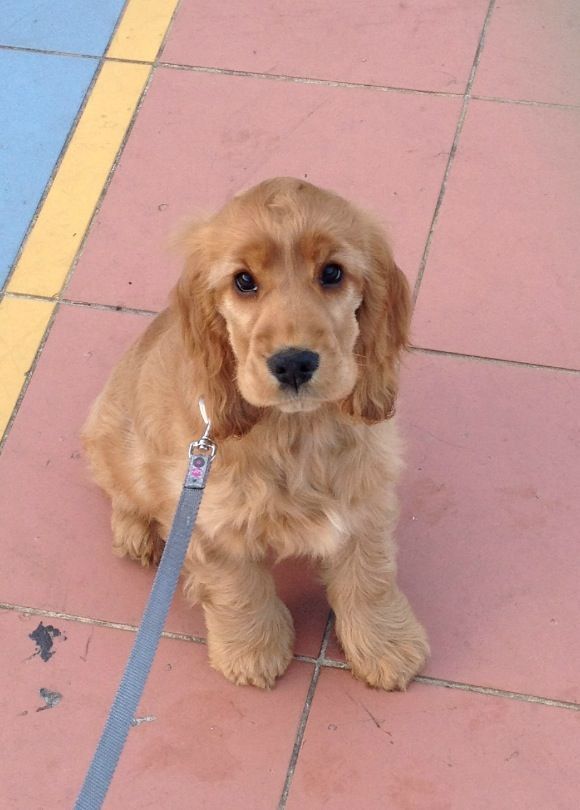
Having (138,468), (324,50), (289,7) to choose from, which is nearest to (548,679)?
(138,468)

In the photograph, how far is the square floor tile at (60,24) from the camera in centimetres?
527

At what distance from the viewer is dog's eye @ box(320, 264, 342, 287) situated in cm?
268

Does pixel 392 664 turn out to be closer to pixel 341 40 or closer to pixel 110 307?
pixel 110 307

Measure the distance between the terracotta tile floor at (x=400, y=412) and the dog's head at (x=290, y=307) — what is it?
101cm

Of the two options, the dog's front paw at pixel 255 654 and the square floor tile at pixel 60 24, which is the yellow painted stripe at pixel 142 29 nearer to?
the square floor tile at pixel 60 24

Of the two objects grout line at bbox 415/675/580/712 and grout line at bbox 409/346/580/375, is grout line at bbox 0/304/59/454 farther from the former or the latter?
grout line at bbox 415/675/580/712

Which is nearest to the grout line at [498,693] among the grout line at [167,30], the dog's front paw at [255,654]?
the dog's front paw at [255,654]

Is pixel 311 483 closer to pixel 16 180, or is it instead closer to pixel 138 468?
pixel 138 468

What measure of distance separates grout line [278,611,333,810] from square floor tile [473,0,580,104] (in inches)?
100

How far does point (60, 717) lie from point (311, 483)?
3.73ft

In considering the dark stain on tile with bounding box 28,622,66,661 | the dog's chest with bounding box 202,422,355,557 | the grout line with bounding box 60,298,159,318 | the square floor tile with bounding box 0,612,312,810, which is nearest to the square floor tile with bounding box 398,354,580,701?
the square floor tile with bounding box 0,612,312,810

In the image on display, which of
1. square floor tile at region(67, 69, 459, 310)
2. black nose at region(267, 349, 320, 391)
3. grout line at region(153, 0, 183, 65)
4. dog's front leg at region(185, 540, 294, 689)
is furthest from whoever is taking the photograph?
grout line at region(153, 0, 183, 65)

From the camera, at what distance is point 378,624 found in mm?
3441

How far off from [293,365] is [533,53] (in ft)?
9.96
